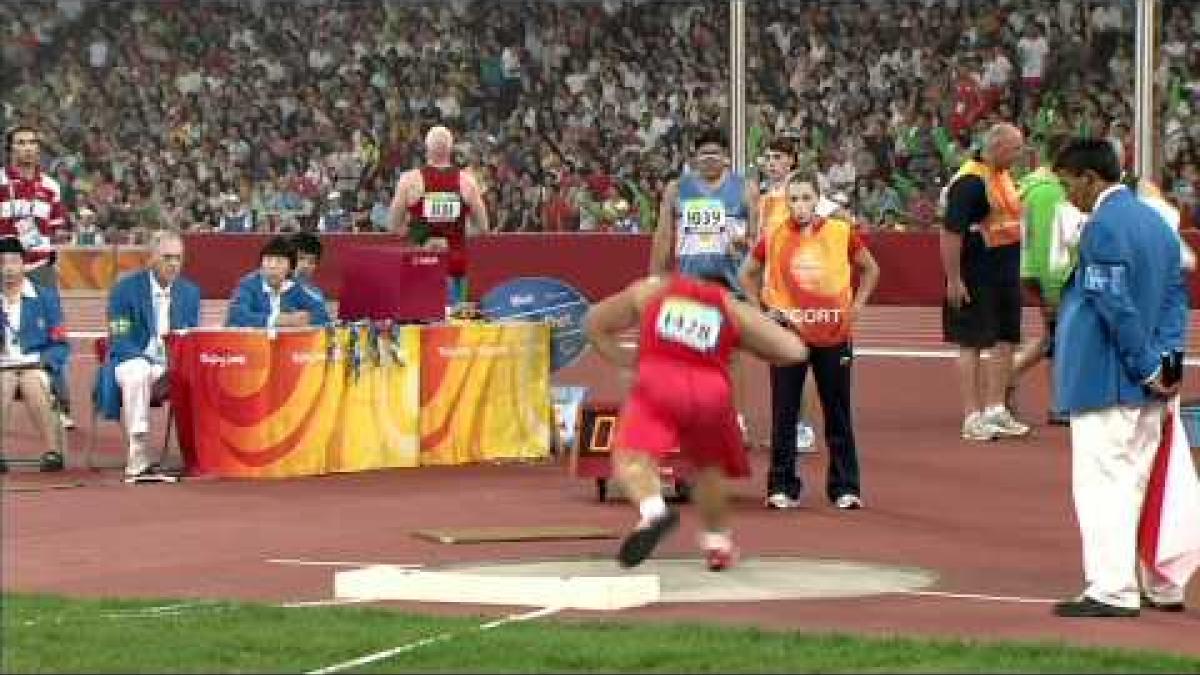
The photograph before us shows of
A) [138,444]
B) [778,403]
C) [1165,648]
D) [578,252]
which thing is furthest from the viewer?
[578,252]

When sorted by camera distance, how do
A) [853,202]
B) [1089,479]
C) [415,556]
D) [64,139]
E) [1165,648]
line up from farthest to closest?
[64,139] < [853,202] < [415,556] < [1089,479] < [1165,648]

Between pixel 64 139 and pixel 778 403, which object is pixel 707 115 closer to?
pixel 64 139

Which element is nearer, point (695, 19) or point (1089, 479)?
point (1089, 479)

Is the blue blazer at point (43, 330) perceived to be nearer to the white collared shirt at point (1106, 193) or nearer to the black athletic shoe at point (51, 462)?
the black athletic shoe at point (51, 462)

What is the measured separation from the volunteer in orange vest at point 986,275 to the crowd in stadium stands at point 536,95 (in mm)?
9303

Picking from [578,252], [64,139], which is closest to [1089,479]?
[578,252]

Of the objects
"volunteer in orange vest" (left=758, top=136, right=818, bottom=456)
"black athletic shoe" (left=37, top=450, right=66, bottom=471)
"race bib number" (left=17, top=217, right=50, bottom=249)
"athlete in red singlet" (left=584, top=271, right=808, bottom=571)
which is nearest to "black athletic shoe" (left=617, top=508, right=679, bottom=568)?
"athlete in red singlet" (left=584, top=271, right=808, bottom=571)

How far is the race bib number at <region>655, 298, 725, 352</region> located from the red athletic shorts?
128 millimetres

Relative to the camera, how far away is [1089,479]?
11.1 metres

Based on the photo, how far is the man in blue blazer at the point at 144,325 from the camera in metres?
16.7

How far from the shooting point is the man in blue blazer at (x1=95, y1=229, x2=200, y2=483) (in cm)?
1666

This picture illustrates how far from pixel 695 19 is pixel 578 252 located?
12.7ft

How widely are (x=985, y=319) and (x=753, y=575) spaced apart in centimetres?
687

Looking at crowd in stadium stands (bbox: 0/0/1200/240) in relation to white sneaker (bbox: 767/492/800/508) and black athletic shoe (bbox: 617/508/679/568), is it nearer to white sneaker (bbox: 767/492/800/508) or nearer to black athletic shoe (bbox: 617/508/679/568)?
white sneaker (bbox: 767/492/800/508)
